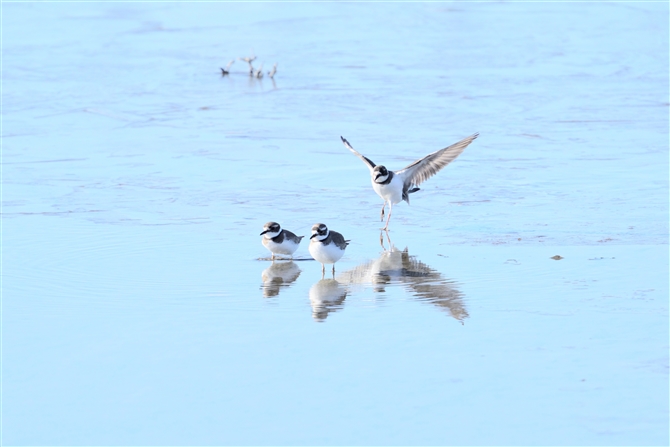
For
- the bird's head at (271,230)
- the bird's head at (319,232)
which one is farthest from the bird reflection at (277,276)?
the bird's head at (319,232)

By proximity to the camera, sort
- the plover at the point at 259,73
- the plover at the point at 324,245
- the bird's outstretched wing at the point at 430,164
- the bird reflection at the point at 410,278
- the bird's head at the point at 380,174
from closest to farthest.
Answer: the bird reflection at the point at 410,278 → the plover at the point at 324,245 → the bird's head at the point at 380,174 → the bird's outstretched wing at the point at 430,164 → the plover at the point at 259,73

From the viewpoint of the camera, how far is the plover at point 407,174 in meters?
10.8

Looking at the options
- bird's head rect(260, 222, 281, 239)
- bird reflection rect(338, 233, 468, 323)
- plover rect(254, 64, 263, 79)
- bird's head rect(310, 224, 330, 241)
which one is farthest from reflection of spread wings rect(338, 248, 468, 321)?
plover rect(254, 64, 263, 79)

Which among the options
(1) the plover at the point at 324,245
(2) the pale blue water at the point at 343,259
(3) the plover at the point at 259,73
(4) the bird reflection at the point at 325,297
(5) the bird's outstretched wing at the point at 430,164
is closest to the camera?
(2) the pale blue water at the point at 343,259

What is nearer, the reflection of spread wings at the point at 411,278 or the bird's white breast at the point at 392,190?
the reflection of spread wings at the point at 411,278

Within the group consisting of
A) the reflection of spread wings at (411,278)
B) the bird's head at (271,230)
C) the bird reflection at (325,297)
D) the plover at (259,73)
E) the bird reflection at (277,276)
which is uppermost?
the plover at (259,73)

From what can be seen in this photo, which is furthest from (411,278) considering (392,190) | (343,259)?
(392,190)

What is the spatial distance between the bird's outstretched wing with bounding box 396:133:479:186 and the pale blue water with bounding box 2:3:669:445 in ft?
1.11

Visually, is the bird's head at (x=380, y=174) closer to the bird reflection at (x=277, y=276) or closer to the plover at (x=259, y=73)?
the bird reflection at (x=277, y=276)

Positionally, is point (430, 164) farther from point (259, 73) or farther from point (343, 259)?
point (259, 73)

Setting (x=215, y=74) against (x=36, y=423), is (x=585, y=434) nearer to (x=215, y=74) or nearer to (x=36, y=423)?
(x=36, y=423)

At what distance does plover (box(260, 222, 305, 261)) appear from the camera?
870 cm

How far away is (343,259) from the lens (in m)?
9.02

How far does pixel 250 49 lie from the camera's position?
22031mm
